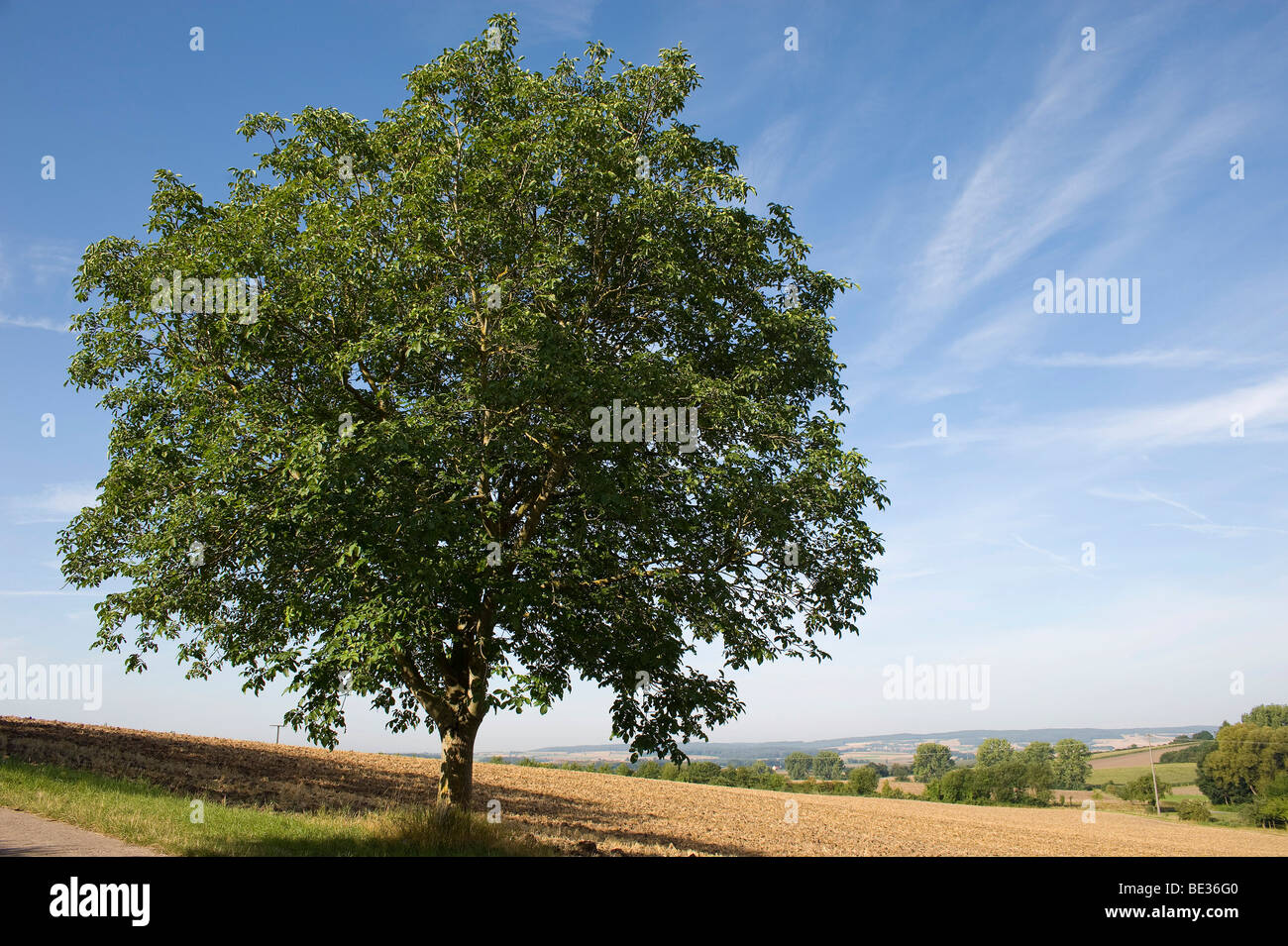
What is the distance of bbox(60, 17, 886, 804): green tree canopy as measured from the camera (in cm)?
1284

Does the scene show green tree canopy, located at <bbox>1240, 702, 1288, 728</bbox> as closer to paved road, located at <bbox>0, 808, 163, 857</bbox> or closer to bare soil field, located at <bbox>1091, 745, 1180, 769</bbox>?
bare soil field, located at <bbox>1091, 745, 1180, 769</bbox>

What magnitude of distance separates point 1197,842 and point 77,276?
5389 centimetres

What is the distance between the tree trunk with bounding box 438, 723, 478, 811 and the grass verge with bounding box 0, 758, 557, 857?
6.26ft

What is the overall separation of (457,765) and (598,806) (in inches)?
590

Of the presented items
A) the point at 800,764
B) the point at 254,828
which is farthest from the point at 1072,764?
the point at 254,828

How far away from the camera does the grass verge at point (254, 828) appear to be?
11020mm

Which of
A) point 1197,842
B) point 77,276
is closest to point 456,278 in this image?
point 77,276

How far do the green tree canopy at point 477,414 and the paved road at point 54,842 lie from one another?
10.8 feet

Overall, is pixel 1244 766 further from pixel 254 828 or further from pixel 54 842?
pixel 54 842

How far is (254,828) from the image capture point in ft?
41.2
